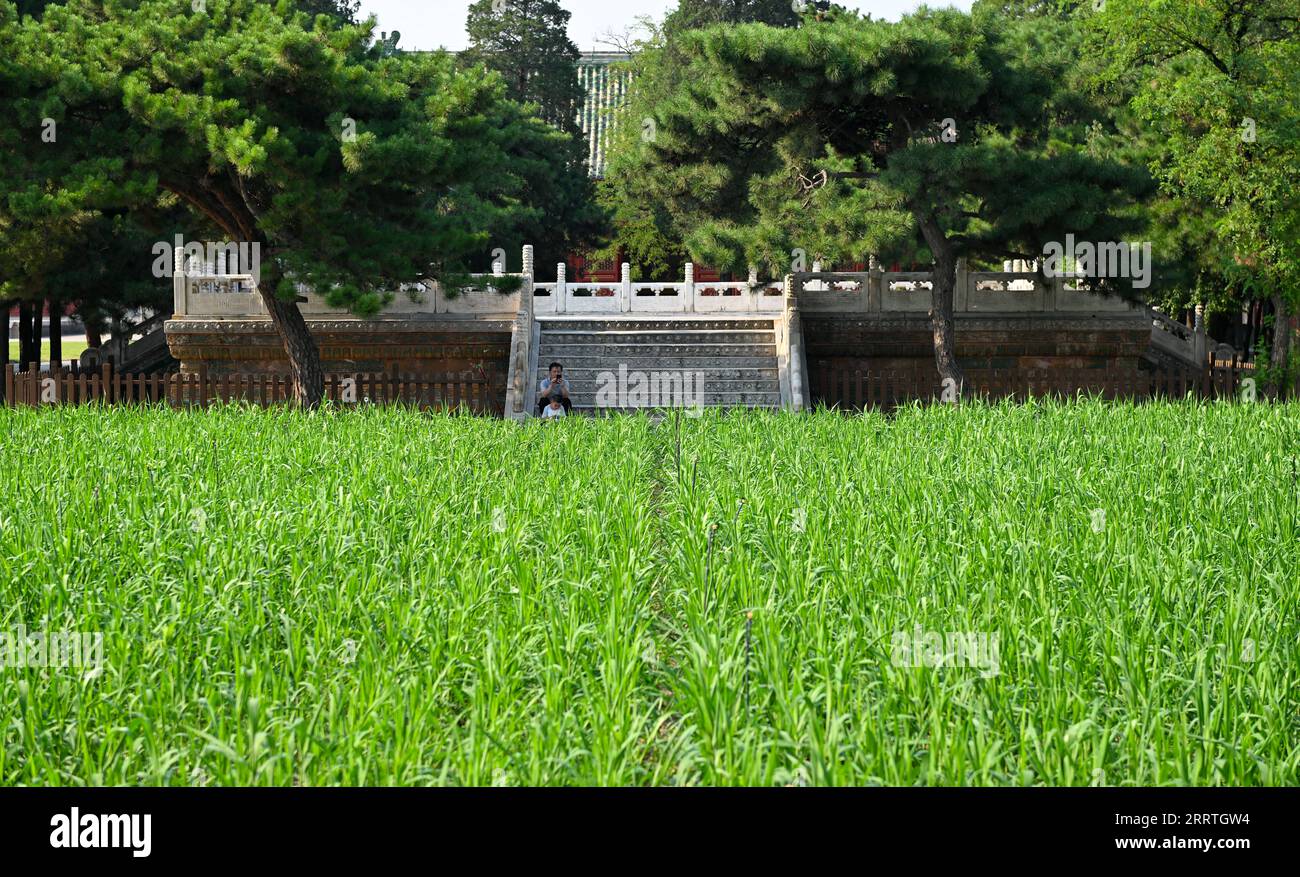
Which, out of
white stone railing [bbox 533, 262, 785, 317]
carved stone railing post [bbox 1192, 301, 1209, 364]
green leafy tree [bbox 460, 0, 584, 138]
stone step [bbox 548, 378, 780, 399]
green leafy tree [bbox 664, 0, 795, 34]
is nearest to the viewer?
stone step [bbox 548, 378, 780, 399]

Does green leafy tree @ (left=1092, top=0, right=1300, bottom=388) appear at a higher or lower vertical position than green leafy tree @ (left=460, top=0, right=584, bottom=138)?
lower

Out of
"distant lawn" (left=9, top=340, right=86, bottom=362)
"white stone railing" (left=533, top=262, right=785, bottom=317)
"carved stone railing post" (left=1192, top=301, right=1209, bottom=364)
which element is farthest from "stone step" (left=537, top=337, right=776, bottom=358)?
"distant lawn" (left=9, top=340, right=86, bottom=362)

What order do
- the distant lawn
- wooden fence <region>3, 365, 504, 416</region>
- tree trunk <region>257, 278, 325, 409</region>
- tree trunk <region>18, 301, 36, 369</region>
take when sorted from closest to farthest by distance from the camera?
tree trunk <region>257, 278, 325, 409</region> < wooden fence <region>3, 365, 504, 416</region> < tree trunk <region>18, 301, 36, 369</region> < the distant lawn

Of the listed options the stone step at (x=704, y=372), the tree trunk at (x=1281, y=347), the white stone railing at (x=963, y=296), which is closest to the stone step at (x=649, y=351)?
the stone step at (x=704, y=372)

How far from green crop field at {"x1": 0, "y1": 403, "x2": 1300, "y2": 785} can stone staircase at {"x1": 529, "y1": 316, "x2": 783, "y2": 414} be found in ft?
30.1

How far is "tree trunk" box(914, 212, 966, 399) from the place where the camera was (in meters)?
17.2

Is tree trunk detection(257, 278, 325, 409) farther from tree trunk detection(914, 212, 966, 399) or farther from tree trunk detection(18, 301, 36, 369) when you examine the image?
tree trunk detection(914, 212, 966, 399)

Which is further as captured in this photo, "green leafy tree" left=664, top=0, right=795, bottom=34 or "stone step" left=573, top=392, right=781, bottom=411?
"green leafy tree" left=664, top=0, right=795, bottom=34

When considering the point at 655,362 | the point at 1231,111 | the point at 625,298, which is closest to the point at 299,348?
the point at 655,362

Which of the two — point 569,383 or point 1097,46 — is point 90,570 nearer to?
point 569,383

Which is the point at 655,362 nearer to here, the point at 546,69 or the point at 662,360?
the point at 662,360
